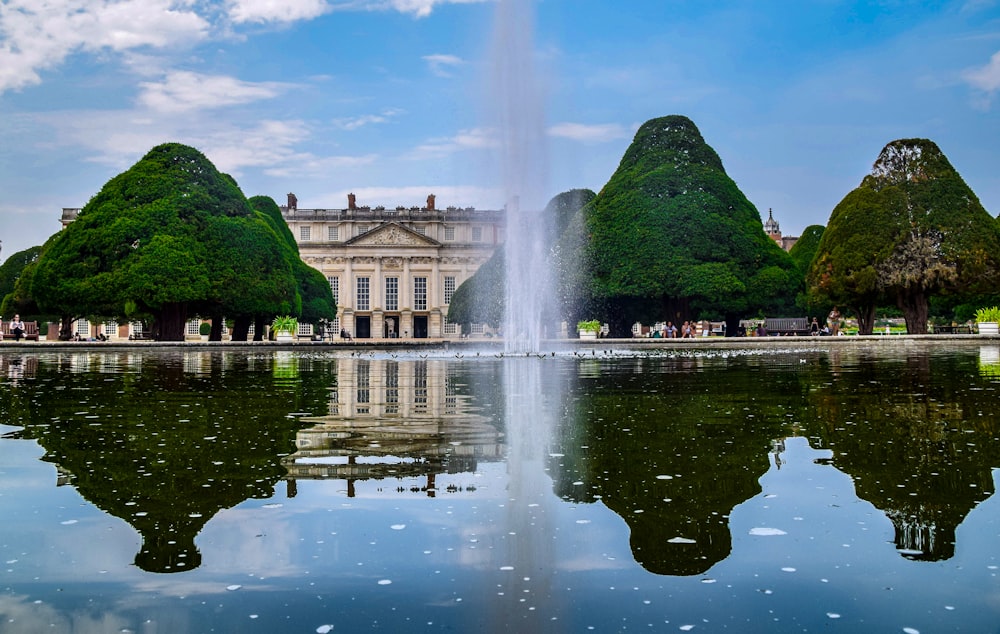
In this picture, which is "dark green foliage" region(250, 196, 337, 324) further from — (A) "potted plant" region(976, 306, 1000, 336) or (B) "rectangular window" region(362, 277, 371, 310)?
(A) "potted plant" region(976, 306, 1000, 336)

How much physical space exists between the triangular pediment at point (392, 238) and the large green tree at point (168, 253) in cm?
4218

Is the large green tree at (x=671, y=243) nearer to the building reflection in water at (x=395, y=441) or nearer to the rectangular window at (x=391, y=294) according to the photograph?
the building reflection in water at (x=395, y=441)

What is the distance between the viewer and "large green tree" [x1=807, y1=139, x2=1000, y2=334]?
38.1 metres

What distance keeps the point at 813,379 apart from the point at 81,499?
11.4 meters

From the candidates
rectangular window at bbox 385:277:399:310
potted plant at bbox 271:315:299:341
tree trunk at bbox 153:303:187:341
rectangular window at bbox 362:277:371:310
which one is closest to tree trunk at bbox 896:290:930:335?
potted plant at bbox 271:315:299:341

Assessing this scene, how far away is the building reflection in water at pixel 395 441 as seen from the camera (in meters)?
5.71

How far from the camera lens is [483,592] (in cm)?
338

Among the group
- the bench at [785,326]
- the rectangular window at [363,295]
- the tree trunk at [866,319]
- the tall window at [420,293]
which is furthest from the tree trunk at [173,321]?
the tall window at [420,293]

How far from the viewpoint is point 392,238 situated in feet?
275

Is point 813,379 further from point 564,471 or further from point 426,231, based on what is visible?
point 426,231

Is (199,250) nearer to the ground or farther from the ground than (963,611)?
farther from the ground

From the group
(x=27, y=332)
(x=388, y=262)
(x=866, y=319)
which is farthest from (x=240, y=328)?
(x=388, y=262)

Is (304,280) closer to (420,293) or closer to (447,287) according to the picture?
(420,293)

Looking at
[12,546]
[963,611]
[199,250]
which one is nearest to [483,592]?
[963,611]
